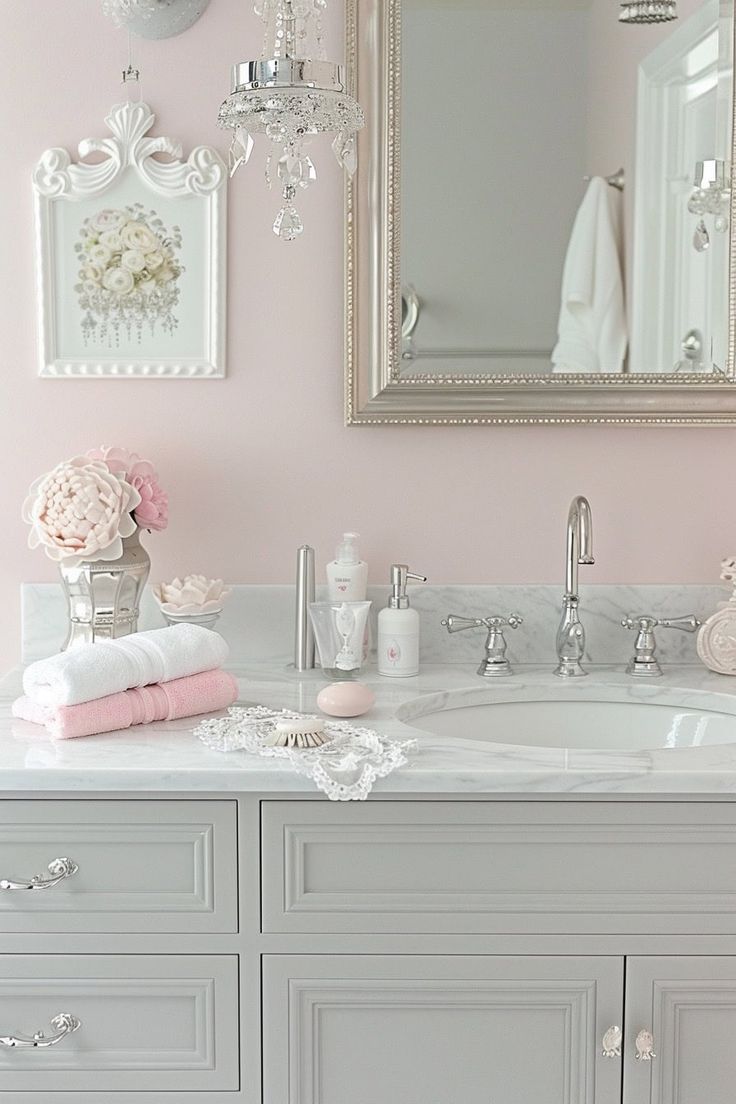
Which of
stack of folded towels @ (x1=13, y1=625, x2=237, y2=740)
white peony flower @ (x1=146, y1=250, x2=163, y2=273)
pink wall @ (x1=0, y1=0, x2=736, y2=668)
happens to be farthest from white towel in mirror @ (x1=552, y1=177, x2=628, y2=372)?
stack of folded towels @ (x1=13, y1=625, x2=237, y2=740)

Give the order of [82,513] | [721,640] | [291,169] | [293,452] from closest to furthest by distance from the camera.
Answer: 1. [291,169]
2. [82,513]
3. [721,640]
4. [293,452]

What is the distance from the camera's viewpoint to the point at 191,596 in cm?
186

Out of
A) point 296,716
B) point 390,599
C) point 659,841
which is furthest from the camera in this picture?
point 390,599

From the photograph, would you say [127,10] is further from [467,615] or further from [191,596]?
[467,615]

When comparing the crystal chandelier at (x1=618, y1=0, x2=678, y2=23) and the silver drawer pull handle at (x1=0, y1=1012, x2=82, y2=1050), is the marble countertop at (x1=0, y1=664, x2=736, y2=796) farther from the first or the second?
the crystal chandelier at (x1=618, y1=0, x2=678, y2=23)

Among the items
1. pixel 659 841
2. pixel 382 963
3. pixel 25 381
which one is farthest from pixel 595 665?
pixel 25 381

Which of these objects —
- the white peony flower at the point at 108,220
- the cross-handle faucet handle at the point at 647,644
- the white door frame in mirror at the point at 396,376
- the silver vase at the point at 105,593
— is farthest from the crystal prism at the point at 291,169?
the cross-handle faucet handle at the point at 647,644

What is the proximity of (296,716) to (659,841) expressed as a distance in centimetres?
48

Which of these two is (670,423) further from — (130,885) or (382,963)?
(130,885)

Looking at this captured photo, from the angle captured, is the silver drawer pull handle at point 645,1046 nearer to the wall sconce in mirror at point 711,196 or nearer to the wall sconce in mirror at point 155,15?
the wall sconce in mirror at point 711,196

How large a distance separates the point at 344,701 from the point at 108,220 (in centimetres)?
87

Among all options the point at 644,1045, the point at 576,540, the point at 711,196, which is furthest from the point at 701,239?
the point at 644,1045

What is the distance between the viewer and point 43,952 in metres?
1.46

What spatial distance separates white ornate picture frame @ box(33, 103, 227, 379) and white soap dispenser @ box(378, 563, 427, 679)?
45 cm
